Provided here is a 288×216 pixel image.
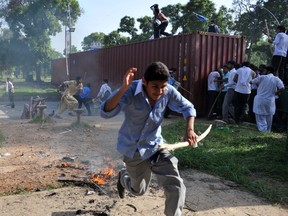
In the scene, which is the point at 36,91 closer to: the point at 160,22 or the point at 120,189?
the point at 160,22

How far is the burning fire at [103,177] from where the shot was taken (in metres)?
4.25

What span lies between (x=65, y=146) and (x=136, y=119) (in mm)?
4154

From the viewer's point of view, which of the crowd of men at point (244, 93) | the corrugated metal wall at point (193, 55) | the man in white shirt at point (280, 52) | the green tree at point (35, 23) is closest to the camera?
the crowd of men at point (244, 93)

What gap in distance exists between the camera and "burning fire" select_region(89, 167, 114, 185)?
425cm

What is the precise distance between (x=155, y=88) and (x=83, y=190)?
6.48 ft

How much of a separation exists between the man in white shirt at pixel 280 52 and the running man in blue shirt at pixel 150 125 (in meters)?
6.67

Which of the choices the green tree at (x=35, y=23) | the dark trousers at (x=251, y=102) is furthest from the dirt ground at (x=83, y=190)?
the green tree at (x=35, y=23)

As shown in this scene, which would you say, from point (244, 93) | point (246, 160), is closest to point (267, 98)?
point (244, 93)

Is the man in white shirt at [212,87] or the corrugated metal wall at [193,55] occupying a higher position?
the corrugated metal wall at [193,55]

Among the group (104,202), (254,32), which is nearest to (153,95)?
(104,202)

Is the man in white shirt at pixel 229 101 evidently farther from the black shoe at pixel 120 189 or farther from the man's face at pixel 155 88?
the man's face at pixel 155 88

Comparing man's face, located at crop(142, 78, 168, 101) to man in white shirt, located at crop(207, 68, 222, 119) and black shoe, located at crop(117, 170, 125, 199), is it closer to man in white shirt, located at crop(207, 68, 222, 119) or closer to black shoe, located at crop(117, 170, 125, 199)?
black shoe, located at crop(117, 170, 125, 199)

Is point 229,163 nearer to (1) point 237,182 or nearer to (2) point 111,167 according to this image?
(1) point 237,182

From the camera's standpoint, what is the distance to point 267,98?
8.12m
